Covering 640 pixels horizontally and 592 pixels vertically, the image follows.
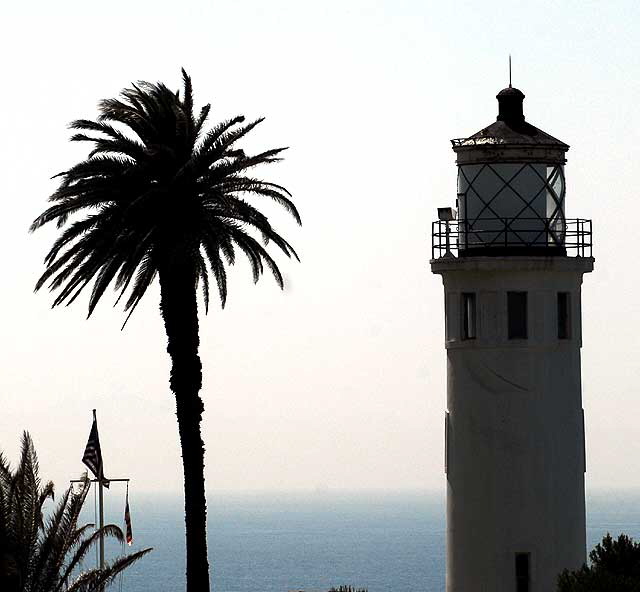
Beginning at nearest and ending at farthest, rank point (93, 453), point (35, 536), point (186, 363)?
point (35, 536) < point (186, 363) < point (93, 453)

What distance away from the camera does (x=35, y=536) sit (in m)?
37.8

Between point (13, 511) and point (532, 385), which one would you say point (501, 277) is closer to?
Answer: point (532, 385)

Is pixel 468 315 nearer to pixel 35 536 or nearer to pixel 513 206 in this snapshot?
pixel 513 206

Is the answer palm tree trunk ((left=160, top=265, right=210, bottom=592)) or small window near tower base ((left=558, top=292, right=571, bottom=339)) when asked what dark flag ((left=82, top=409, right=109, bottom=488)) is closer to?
palm tree trunk ((left=160, top=265, right=210, bottom=592))

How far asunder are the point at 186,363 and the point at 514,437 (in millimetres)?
8272

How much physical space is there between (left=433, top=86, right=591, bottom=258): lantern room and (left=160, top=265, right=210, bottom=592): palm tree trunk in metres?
6.62

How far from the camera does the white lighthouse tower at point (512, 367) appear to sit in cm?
3931

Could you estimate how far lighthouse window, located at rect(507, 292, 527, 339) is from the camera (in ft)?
130

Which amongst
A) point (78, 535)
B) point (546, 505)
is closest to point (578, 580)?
point (546, 505)

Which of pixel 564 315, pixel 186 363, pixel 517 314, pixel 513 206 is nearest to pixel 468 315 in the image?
pixel 517 314

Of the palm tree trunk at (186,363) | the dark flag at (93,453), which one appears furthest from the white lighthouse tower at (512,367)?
the dark flag at (93,453)

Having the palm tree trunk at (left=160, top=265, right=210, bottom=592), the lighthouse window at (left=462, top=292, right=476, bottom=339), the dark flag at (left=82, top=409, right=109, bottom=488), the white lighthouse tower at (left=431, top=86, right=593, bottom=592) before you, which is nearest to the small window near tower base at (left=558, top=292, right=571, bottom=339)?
the white lighthouse tower at (left=431, top=86, right=593, bottom=592)

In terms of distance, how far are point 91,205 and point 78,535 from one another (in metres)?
7.93

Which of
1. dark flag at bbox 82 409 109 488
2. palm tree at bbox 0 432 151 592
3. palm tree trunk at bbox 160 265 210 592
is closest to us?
palm tree at bbox 0 432 151 592
